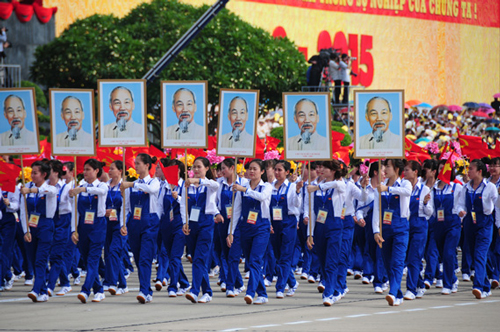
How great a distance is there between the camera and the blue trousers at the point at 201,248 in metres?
11.6

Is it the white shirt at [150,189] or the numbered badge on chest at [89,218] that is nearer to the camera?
the white shirt at [150,189]

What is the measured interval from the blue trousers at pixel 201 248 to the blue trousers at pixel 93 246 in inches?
45.4

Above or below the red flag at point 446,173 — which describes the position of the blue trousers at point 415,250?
below

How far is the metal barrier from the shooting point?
27688 millimetres

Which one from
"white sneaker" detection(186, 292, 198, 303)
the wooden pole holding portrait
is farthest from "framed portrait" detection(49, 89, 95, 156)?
the wooden pole holding portrait

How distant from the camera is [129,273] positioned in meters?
15.4

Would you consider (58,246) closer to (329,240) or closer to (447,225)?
(329,240)

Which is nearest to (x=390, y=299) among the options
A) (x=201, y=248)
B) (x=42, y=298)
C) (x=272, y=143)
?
(x=201, y=248)

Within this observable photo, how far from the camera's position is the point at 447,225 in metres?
12.9

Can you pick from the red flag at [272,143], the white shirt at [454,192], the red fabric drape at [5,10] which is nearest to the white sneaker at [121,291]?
the white shirt at [454,192]

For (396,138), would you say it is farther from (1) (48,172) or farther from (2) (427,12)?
(2) (427,12)

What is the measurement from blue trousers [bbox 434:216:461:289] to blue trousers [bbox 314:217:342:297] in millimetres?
1870

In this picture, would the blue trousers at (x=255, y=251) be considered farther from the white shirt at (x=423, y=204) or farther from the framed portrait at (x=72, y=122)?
the framed portrait at (x=72, y=122)

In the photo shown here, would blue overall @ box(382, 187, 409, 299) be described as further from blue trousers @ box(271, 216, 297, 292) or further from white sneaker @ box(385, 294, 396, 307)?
blue trousers @ box(271, 216, 297, 292)
